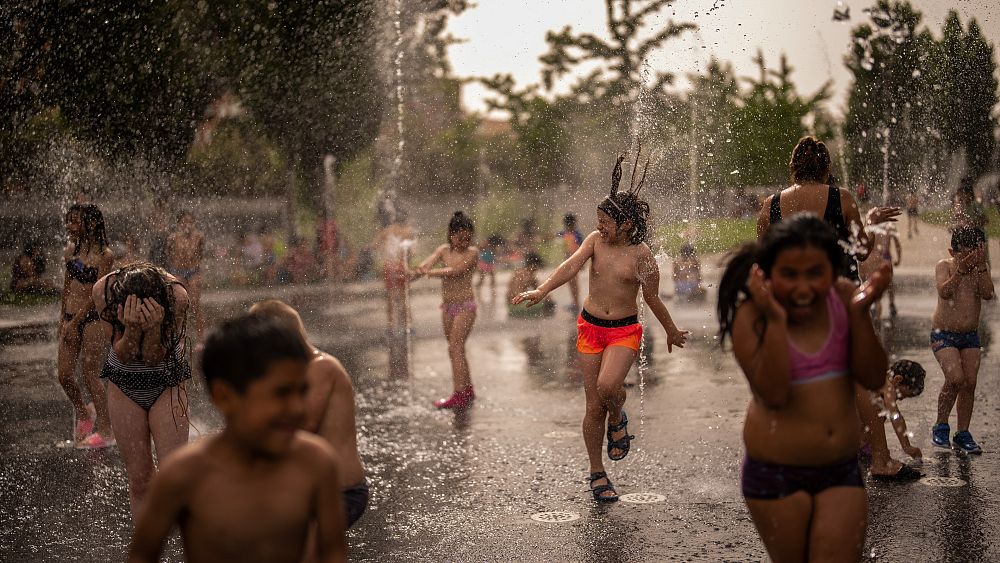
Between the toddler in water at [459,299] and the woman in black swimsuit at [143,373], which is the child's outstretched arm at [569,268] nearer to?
the woman in black swimsuit at [143,373]

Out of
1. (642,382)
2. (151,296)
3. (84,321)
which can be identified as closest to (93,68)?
(84,321)

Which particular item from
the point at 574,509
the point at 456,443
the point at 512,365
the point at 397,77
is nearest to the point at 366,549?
the point at 574,509

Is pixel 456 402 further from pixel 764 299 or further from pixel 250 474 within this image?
pixel 250 474

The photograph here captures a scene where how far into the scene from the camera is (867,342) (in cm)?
341

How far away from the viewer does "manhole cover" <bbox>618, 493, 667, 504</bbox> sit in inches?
239

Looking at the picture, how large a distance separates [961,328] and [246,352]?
220 inches

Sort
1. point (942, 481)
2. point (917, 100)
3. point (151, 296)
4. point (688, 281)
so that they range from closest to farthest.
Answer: point (151, 296)
point (942, 481)
point (688, 281)
point (917, 100)

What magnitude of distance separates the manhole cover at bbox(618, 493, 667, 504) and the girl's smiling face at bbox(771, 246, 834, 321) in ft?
9.49

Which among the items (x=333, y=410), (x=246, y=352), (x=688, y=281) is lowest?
(x=688, y=281)

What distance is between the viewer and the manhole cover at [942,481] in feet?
20.1

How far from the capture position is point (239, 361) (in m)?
2.64

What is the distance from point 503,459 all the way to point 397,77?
23.4 m

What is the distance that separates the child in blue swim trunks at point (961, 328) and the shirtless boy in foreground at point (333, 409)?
4616 mm

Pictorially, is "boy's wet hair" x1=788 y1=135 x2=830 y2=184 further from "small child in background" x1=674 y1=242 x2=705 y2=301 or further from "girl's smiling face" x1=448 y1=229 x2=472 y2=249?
"small child in background" x1=674 y1=242 x2=705 y2=301
